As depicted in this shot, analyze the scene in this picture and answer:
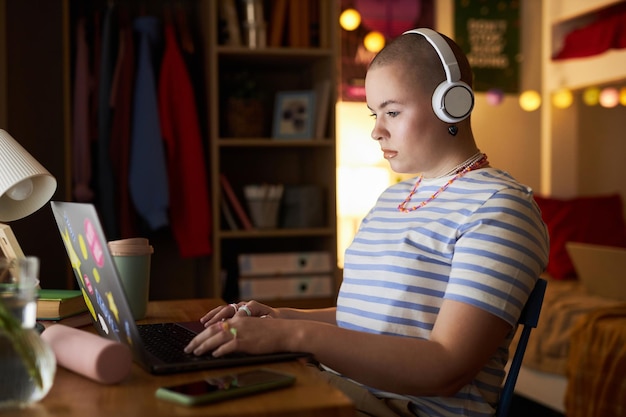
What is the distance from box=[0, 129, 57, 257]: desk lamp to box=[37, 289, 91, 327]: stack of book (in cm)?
11

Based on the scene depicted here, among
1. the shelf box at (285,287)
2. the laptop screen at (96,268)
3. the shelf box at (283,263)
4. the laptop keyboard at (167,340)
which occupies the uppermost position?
the laptop screen at (96,268)

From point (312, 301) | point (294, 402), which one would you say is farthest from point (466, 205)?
point (312, 301)

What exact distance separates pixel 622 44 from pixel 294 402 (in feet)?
12.4

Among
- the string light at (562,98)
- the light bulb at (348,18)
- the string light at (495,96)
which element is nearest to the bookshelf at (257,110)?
the light bulb at (348,18)

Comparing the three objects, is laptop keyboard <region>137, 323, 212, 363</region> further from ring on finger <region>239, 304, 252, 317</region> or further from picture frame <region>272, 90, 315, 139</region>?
picture frame <region>272, 90, 315, 139</region>

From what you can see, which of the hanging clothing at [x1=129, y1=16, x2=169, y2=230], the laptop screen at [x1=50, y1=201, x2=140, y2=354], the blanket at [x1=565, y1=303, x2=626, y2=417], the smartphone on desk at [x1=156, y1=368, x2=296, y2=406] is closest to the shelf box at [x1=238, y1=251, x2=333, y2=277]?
the hanging clothing at [x1=129, y1=16, x2=169, y2=230]

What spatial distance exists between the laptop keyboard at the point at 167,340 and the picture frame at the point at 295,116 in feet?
7.01

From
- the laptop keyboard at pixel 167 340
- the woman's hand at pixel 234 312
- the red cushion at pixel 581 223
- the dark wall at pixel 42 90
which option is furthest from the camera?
the red cushion at pixel 581 223

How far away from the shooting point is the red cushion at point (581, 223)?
4.14 meters

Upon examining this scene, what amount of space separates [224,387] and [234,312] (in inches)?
16.3

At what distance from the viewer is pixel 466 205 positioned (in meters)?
1.28

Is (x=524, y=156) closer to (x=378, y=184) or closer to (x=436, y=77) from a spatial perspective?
(x=378, y=184)

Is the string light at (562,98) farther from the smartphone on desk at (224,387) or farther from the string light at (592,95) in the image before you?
the smartphone on desk at (224,387)

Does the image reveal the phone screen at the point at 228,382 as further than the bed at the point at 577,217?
No
